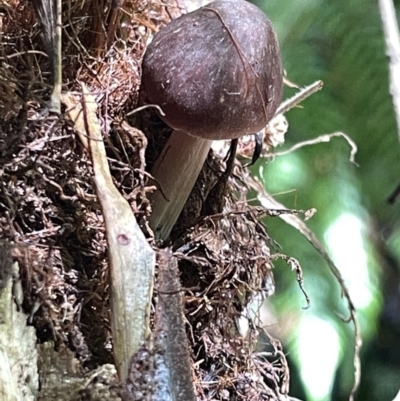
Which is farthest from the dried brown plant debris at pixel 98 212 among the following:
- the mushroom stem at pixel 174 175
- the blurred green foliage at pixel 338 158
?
the blurred green foliage at pixel 338 158

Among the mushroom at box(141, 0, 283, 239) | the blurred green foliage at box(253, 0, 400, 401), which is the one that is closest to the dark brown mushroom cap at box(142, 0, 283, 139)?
the mushroom at box(141, 0, 283, 239)

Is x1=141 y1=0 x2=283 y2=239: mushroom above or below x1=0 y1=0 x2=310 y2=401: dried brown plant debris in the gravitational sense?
above

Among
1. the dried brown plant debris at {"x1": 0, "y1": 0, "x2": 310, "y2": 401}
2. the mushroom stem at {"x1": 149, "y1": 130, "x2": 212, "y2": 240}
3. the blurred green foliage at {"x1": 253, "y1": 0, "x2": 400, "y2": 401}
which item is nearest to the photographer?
the dried brown plant debris at {"x1": 0, "y1": 0, "x2": 310, "y2": 401}

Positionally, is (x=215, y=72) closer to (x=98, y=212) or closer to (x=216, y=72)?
(x=216, y=72)

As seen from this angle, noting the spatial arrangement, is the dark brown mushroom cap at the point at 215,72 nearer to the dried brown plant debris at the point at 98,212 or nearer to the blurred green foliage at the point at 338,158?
the dried brown plant debris at the point at 98,212

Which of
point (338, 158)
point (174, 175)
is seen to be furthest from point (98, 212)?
point (338, 158)

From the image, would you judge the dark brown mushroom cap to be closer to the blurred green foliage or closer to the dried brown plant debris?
the dried brown plant debris

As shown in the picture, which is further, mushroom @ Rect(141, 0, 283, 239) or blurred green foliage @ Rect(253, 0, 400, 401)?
blurred green foliage @ Rect(253, 0, 400, 401)
